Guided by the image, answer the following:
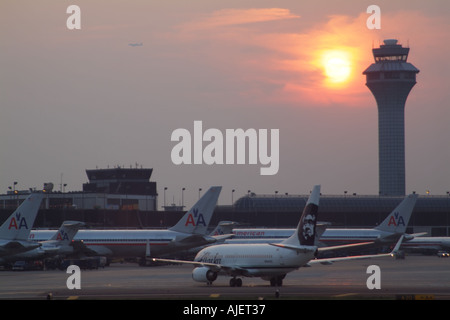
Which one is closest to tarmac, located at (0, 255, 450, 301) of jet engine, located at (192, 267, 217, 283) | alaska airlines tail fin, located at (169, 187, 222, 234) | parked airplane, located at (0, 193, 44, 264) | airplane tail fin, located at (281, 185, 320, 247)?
jet engine, located at (192, 267, 217, 283)

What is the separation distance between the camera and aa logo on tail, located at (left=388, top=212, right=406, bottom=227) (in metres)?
122

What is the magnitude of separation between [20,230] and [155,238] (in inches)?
1039

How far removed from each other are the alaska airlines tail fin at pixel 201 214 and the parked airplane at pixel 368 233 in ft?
61.4

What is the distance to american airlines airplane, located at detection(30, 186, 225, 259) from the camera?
323ft

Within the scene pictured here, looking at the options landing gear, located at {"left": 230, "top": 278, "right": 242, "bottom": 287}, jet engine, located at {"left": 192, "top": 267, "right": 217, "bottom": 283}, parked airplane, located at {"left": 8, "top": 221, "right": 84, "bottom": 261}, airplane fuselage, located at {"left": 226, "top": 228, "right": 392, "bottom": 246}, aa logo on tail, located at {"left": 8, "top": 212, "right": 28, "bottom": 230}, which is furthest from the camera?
airplane fuselage, located at {"left": 226, "top": 228, "right": 392, "bottom": 246}

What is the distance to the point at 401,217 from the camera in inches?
4808

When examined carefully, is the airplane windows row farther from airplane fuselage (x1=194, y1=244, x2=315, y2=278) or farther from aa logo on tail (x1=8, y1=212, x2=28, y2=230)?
aa logo on tail (x1=8, y1=212, x2=28, y2=230)

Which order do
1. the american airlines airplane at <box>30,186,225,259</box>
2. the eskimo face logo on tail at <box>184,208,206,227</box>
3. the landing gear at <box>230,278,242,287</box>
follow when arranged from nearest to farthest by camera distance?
1. the landing gear at <box>230,278,242,287</box>
2. the american airlines airplane at <box>30,186,225,259</box>
3. the eskimo face logo on tail at <box>184,208,206,227</box>

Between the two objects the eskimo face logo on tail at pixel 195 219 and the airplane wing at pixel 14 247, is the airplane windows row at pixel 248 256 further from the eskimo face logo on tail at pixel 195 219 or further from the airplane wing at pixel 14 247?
the eskimo face logo on tail at pixel 195 219

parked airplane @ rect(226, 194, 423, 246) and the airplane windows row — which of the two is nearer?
the airplane windows row

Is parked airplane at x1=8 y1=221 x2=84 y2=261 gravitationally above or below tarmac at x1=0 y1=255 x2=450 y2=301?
above

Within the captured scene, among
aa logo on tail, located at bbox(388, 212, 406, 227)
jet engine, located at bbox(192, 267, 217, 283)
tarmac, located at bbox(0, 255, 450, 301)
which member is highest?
aa logo on tail, located at bbox(388, 212, 406, 227)

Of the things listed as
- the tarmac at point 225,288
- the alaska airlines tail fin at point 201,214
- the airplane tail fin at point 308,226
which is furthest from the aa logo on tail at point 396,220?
the airplane tail fin at point 308,226
